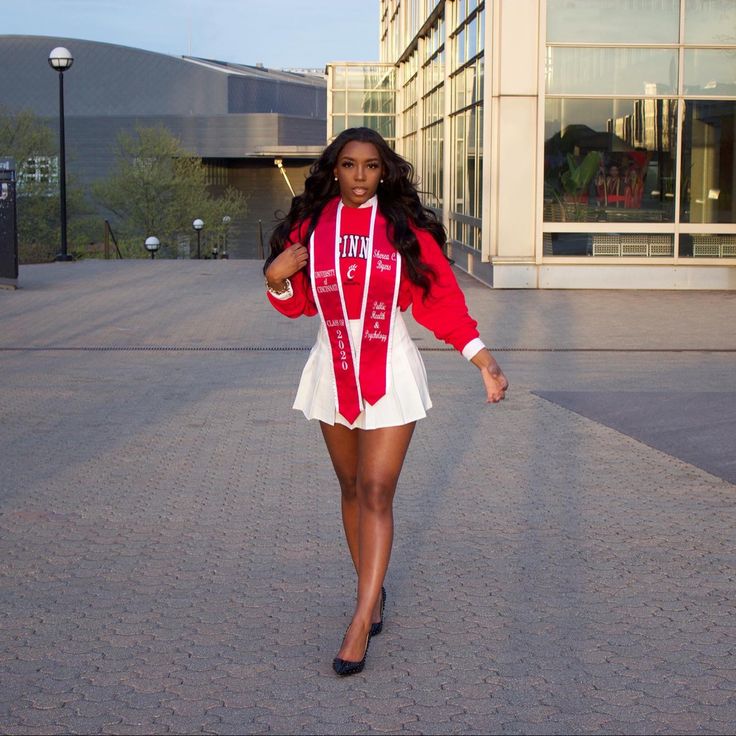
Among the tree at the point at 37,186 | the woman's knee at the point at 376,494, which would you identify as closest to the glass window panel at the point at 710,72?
the woman's knee at the point at 376,494

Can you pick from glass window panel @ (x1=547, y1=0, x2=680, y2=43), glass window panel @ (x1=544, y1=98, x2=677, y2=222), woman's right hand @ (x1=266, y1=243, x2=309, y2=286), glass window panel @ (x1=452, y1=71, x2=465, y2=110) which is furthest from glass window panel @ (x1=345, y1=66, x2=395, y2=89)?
woman's right hand @ (x1=266, y1=243, x2=309, y2=286)

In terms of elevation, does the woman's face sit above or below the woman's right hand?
above

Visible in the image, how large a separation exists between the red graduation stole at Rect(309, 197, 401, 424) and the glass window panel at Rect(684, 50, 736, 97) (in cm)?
1640

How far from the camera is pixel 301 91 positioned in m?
81.1

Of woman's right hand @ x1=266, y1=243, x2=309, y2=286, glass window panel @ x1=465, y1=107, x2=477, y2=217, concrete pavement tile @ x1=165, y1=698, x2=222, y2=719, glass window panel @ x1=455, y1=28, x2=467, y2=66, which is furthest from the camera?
glass window panel @ x1=455, y1=28, x2=467, y2=66

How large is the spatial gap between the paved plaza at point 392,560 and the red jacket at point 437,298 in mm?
1090

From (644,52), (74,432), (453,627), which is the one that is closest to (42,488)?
(74,432)

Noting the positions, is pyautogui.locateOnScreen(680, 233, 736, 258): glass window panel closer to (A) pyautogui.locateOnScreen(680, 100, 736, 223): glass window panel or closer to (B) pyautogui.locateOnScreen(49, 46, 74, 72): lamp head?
(A) pyautogui.locateOnScreen(680, 100, 736, 223): glass window panel

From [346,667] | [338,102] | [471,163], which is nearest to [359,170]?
[346,667]

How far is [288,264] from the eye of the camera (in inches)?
168

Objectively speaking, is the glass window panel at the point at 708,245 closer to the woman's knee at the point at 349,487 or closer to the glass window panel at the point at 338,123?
the woman's knee at the point at 349,487

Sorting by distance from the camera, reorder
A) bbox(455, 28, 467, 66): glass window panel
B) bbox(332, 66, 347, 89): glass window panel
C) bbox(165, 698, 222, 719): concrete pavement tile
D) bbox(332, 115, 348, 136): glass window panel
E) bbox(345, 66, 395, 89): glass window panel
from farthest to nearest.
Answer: bbox(345, 66, 395, 89): glass window panel, bbox(332, 115, 348, 136): glass window panel, bbox(332, 66, 347, 89): glass window panel, bbox(455, 28, 467, 66): glass window panel, bbox(165, 698, 222, 719): concrete pavement tile

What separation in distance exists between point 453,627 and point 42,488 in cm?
314

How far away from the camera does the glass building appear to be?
19.5m
